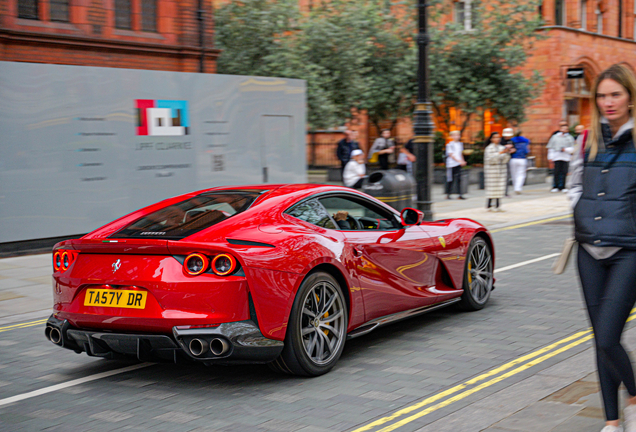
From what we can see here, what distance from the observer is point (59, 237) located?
12094 millimetres

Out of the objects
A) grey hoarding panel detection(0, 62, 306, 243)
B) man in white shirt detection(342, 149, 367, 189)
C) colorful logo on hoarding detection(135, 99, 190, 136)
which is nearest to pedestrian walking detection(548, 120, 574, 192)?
man in white shirt detection(342, 149, 367, 189)

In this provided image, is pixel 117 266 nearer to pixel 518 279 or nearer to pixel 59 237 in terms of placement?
pixel 518 279

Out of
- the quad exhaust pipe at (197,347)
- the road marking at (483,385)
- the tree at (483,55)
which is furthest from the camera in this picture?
the tree at (483,55)

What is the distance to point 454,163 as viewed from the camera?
2027 cm

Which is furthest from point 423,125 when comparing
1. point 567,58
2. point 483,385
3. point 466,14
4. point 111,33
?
point 567,58

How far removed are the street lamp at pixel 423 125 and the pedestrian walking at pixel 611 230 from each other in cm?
942

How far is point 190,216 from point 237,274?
805 mm

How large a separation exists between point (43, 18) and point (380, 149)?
921cm

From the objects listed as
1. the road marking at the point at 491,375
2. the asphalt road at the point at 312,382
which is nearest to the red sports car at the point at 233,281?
the asphalt road at the point at 312,382

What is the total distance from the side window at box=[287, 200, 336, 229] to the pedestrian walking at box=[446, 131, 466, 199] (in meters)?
14.9

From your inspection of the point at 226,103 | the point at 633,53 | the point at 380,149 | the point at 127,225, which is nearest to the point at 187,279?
the point at 127,225

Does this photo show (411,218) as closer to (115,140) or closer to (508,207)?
(115,140)

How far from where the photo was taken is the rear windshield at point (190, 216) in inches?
191

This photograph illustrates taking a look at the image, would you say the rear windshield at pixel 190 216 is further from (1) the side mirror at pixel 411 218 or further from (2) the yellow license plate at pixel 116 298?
(1) the side mirror at pixel 411 218
